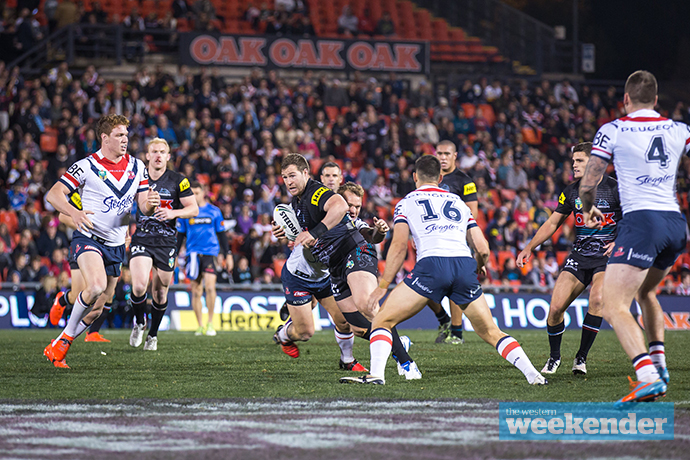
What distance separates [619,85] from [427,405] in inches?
1077

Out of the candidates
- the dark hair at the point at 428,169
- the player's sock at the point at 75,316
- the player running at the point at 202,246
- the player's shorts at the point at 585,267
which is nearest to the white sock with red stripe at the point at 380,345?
the dark hair at the point at 428,169

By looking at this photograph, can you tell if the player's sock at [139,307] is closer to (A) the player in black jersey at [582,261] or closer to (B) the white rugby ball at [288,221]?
(B) the white rugby ball at [288,221]

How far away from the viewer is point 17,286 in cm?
1605

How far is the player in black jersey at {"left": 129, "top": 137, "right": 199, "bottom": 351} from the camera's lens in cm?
1057

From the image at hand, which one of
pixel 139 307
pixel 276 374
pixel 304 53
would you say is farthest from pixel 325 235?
pixel 304 53

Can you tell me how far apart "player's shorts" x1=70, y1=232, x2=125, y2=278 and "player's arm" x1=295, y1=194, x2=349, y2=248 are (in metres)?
2.48

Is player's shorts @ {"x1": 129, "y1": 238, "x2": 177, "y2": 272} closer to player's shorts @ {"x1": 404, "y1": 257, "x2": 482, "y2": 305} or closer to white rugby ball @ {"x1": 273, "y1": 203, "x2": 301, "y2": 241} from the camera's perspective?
white rugby ball @ {"x1": 273, "y1": 203, "x2": 301, "y2": 241}

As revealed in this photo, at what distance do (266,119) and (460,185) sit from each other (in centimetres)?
1245

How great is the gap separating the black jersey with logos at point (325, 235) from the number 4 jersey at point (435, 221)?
1305 millimetres

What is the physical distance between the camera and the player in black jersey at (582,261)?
27.3ft

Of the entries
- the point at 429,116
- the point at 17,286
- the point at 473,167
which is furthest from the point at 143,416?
the point at 429,116

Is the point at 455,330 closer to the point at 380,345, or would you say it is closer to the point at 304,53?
the point at 380,345

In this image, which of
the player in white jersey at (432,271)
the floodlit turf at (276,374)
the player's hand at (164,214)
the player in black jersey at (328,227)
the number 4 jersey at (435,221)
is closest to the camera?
the floodlit turf at (276,374)

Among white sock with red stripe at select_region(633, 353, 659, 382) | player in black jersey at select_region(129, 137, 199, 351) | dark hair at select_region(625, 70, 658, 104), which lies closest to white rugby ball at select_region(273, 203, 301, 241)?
player in black jersey at select_region(129, 137, 199, 351)
